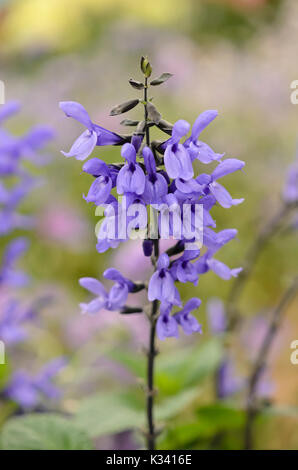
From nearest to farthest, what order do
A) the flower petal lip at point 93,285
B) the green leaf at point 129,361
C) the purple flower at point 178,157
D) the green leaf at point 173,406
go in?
the purple flower at point 178,157 → the flower petal lip at point 93,285 → the green leaf at point 173,406 → the green leaf at point 129,361

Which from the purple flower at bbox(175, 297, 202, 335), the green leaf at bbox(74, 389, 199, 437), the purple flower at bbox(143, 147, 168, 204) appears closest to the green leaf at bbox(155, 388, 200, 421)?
the green leaf at bbox(74, 389, 199, 437)

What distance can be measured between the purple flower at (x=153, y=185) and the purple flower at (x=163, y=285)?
0.06 meters

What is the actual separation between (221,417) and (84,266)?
2.88 feet

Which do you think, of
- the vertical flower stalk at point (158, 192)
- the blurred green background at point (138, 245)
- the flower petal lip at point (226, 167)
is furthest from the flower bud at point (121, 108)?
the blurred green background at point (138, 245)

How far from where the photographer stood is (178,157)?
452mm

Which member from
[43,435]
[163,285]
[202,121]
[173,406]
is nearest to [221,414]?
[173,406]

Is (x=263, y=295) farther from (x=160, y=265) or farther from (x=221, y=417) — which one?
(x=160, y=265)

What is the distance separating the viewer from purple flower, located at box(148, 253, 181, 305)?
475 millimetres

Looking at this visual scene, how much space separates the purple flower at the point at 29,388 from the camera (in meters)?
0.86

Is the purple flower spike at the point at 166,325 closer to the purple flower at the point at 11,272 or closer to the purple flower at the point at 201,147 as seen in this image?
the purple flower at the point at 201,147

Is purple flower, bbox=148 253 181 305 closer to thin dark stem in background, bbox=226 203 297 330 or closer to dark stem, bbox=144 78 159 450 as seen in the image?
dark stem, bbox=144 78 159 450

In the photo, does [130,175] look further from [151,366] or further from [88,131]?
[151,366]

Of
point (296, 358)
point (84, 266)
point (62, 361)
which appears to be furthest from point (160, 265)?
point (84, 266)

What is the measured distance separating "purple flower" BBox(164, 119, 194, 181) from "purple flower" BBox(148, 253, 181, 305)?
0.08 meters
